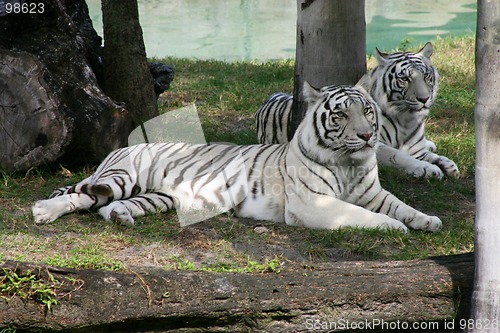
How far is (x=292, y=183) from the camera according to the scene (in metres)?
5.07

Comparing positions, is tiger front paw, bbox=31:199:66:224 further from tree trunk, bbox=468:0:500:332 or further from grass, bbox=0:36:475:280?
tree trunk, bbox=468:0:500:332

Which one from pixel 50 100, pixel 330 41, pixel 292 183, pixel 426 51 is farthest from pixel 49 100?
pixel 426 51

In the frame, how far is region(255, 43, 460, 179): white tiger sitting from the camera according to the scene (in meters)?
6.14

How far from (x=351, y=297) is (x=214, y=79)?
20.1ft

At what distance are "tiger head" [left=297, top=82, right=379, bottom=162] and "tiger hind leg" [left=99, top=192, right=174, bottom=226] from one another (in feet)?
3.28

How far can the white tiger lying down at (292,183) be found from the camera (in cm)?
491

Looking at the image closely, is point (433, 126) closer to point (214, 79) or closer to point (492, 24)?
point (214, 79)

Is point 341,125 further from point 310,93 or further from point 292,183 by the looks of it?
point 292,183

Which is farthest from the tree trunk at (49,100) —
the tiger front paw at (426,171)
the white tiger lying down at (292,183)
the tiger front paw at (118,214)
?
the tiger front paw at (426,171)

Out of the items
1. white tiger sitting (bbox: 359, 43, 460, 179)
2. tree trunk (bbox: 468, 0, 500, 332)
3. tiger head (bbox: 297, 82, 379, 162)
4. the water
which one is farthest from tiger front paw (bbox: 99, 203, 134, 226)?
the water

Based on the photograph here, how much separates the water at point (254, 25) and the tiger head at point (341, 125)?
8.06 metres

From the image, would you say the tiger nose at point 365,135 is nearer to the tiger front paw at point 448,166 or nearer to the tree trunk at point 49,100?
the tiger front paw at point 448,166

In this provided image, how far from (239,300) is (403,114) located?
3.48 metres

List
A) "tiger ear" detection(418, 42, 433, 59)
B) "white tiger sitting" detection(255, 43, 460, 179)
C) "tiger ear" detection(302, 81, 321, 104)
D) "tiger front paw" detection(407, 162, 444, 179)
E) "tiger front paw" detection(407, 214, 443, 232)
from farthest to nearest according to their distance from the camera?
"tiger ear" detection(418, 42, 433, 59) < "white tiger sitting" detection(255, 43, 460, 179) < "tiger front paw" detection(407, 162, 444, 179) < "tiger ear" detection(302, 81, 321, 104) < "tiger front paw" detection(407, 214, 443, 232)
